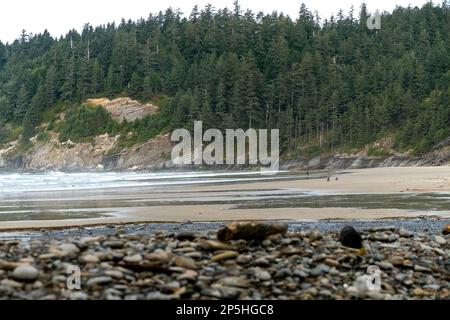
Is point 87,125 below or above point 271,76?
below

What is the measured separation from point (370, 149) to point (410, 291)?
225ft

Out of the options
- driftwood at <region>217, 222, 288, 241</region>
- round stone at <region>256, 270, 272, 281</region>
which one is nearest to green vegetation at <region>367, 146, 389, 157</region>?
driftwood at <region>217, 222, 288, 241</region>

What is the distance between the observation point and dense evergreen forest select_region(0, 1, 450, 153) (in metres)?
79.7

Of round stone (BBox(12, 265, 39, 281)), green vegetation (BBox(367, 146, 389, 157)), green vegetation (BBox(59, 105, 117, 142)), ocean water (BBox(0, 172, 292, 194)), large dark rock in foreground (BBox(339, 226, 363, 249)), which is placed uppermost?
green vegetation (BBox(59, 105, 117, 142))

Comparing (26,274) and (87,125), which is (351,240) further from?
(87,125)

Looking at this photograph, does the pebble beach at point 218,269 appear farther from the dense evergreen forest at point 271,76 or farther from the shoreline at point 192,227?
the dense evergreen forest at point 271,76

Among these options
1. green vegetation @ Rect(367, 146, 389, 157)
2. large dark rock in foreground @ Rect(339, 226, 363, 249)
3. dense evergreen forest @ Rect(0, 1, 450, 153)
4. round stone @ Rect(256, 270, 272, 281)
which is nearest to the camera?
round stone @ Rect(256, 270, 272, 281)

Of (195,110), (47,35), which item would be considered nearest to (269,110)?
(195,110)

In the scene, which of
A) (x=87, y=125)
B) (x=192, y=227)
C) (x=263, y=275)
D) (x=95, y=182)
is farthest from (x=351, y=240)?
(x=87, y=125)

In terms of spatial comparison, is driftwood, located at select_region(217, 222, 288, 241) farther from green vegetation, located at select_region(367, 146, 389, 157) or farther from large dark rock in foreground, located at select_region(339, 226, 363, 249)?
green vegetation, located at select_region(367, 146, 389, 157)

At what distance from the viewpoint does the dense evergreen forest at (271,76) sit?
79.7m

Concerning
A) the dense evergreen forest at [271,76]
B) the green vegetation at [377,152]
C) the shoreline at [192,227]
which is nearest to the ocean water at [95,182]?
the shoreline at [192,227]

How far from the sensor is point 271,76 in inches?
4023
